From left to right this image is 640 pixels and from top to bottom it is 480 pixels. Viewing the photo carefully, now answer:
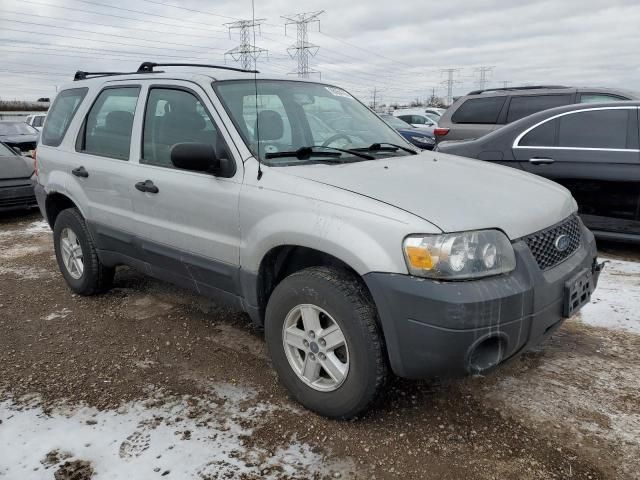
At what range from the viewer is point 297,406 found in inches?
115

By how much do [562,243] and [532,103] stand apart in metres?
6.41

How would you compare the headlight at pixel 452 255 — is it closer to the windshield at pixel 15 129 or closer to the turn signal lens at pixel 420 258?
the turn signal lens at pixel 420 258

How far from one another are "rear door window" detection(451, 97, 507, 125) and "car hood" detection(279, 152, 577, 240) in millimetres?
6053

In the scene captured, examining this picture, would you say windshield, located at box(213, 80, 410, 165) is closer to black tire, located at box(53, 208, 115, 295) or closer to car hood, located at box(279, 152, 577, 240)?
car hood, located at box(279, 152, 577, 240)

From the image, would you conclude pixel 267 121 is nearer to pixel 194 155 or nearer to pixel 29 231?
pixel 194 155

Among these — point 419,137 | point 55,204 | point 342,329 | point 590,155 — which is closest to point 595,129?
point 590,155

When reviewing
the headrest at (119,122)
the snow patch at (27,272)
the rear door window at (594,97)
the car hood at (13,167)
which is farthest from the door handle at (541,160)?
the car hood at (13,167)

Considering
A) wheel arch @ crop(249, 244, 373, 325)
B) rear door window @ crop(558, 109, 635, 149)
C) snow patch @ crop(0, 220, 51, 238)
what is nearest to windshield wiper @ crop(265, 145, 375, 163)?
wheel arch @ crop(249, 244, 373, 325)

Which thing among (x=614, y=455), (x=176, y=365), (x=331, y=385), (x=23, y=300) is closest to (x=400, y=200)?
(x=331, y=385)

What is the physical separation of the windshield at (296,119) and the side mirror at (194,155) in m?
0.24

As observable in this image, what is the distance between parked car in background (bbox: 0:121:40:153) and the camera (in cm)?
1507

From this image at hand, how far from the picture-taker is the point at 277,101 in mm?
3451

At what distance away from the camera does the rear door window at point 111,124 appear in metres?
3.84

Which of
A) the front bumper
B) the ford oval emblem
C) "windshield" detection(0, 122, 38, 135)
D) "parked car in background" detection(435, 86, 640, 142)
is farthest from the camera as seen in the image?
"windshield" detection(0, 122, 38, 135)
